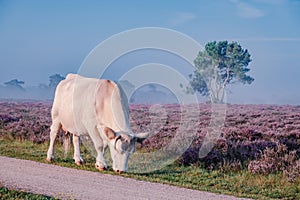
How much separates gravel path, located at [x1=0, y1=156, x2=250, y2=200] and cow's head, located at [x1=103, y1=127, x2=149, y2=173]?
0.30 meters

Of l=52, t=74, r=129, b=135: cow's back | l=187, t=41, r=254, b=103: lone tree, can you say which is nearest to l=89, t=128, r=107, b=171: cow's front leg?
l=52, t=74, r=129, b=135: cow's back

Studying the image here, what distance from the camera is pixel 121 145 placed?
411 inches

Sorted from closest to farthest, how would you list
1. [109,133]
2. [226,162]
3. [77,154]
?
[109,133], [77,154], [226,162]

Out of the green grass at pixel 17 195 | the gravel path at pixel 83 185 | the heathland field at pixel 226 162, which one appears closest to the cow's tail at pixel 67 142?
the heathland field at pixel 226 162

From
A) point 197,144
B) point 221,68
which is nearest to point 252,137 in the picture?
point 197,144

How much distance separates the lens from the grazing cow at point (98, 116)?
10.7 m

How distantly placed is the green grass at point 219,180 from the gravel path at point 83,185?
0.63 metres

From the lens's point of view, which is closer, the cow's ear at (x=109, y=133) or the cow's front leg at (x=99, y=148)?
the cow's ear at (x=109, y=133)

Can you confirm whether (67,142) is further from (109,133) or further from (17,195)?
(17,195)

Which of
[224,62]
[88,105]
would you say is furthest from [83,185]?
[224,62]

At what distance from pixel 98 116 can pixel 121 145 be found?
1676 mm

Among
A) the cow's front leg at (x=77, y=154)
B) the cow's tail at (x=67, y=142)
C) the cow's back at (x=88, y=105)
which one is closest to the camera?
the cow's back at (x=88, y=105)

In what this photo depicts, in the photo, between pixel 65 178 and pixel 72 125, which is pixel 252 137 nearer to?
pixel 72 125

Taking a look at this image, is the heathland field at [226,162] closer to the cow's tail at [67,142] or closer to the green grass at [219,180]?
the green grass at [219,180]
